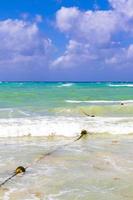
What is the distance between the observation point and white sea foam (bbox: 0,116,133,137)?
13930 mm

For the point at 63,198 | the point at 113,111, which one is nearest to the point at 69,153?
the point at 63,198

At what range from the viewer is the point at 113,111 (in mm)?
20625

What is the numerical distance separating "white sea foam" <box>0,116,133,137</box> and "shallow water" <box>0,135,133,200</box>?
1.88 metres

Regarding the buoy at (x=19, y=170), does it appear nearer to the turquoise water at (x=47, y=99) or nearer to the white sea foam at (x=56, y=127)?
the white sea foam at (x=56, y=127)

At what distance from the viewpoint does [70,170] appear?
811 centimetres

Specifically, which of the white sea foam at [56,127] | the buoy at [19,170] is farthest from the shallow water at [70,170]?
the white sea foam at [56,127]

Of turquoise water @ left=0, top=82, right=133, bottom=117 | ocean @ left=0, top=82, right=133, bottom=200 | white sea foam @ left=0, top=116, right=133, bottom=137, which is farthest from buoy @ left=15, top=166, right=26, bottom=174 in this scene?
turquoise water @ left=0, top=82, right=133, bottom=117

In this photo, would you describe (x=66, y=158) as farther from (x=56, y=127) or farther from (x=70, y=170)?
(x=56, y=127)

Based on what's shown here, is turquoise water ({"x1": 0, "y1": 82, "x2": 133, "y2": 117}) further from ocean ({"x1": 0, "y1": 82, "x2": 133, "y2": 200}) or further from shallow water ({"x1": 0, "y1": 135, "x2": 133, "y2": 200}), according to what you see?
shallow water ({"x1": 0, "y1": 135, "x2": 133, "y2": 200})

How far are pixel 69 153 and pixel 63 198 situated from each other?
3.56 meters

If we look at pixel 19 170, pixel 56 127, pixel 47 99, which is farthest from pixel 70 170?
pixel 47 99

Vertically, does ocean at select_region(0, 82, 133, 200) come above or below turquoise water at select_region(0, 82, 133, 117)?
below

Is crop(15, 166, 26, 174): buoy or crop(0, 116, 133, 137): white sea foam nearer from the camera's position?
crop(15, 166, 26, 174): buoy

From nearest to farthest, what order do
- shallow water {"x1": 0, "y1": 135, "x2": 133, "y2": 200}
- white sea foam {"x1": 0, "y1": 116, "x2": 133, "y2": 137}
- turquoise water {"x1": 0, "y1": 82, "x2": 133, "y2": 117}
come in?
1. shallow water {"x1": 0, "y1": 135, "x2": 133, "y2": 200}
2. white sea foam {"x1": 0, "y1": 116, "x2": 133, "y2": 137}
3. turquoise water {"x1": 0, "y1": 82, "x2": 133, "y2": 117}
